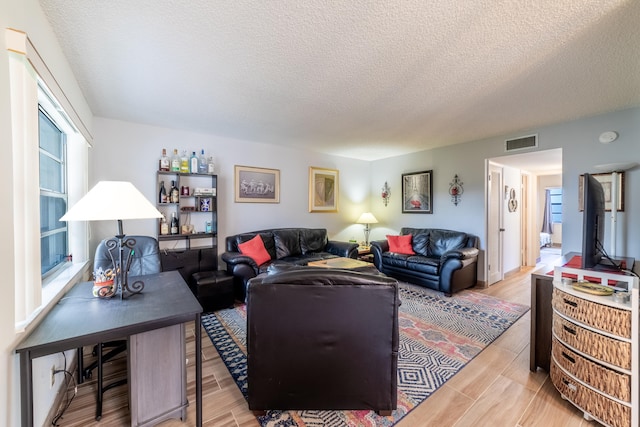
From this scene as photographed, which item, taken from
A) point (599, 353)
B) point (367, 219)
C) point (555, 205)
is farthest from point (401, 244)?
point (555, 205)

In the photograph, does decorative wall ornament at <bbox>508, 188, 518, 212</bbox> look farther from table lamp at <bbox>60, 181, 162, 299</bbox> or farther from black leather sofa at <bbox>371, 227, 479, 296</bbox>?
table lamp at <bbox>60, 181, 162, 299</bbox>

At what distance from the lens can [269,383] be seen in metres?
1.54

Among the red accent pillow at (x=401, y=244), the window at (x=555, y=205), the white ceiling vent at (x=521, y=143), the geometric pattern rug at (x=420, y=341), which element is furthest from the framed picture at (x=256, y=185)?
the window at (x=555, y=205)

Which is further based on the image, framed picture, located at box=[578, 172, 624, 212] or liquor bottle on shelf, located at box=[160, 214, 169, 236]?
liquor bottle on shelf, located at box=[160, 214, 169, 236]

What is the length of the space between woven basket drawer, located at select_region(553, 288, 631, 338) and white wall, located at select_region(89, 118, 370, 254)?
3933mm

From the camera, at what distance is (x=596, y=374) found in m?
1.56

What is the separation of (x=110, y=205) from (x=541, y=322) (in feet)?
10.5

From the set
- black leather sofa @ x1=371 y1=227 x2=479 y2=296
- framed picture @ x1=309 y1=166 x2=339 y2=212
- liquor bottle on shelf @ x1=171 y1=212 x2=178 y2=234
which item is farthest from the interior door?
liquor bottle on shelf @ x1=171 y1=212 x2=178 y2=234

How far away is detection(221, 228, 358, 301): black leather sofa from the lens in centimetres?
355

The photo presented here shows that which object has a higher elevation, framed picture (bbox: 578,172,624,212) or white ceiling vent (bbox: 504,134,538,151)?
white ceiling vent (bbox: 504,134,538,151)

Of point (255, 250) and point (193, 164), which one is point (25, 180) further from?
point (255, 250)

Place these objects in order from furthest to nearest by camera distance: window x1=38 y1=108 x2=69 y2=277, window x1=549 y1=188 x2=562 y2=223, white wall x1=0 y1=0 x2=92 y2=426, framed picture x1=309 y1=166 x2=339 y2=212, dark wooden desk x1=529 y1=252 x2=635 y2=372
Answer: window x1=549 y1=188 x2=562 y2=223 < framed picture x1=309 y1=166 x2=339 y2=212 < dark wooden desk x1=529 y1=252 x2=635 y2=372 < window x1=38 y1=108 x2=69 y2=277 < white wall x1=0 y1=0 x2=92 y2=426

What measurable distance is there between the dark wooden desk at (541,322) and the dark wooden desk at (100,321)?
2.49 m

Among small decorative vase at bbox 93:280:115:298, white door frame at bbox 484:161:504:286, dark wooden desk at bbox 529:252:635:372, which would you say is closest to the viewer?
small decorative vase at bbox 93:280:115:298
